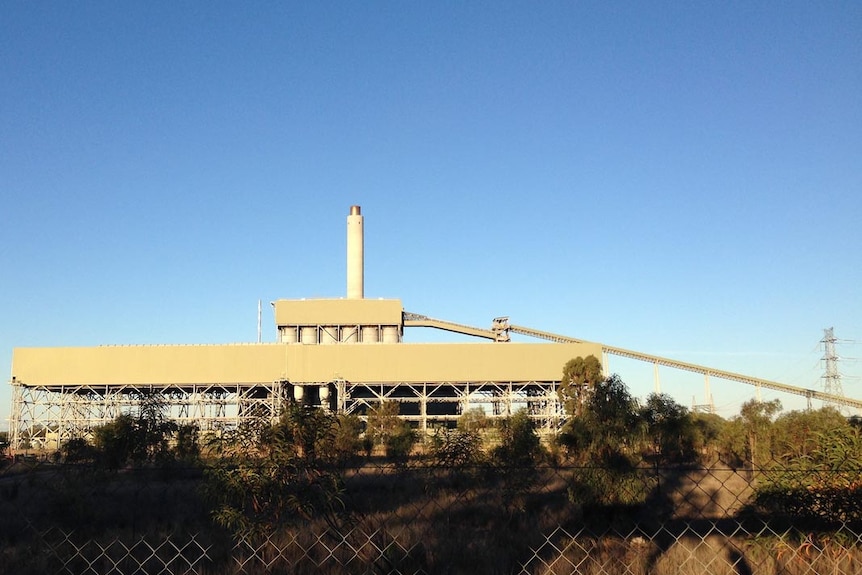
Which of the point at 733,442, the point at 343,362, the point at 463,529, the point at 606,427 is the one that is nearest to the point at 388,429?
the point at 343,362

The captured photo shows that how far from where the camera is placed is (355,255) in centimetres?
6284

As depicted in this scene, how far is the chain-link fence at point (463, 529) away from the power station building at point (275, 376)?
3413 cm

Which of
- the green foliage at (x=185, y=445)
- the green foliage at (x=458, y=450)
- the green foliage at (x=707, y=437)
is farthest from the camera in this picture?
the green foliage at (x=707, y=437)

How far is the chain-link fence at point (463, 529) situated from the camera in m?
7.64

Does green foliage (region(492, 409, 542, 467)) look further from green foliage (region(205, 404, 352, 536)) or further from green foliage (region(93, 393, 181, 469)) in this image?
green foliage (region(205, 404, 352, 536))

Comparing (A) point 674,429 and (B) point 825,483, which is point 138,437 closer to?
(B) point 825,483

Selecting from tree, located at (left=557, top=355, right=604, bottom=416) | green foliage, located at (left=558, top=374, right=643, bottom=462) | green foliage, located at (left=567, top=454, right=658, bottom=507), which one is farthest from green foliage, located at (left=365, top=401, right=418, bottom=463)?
green foliage, located at (left=567, top=454, right=658, bottom=507)

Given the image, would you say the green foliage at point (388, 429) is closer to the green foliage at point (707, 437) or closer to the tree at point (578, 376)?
the tree at point (578, 376)

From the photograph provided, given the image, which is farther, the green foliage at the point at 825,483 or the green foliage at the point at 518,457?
the green foliage at the point at 518,457

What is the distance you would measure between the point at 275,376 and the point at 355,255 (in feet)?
48.7

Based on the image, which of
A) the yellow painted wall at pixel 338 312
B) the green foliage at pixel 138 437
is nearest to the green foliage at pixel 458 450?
the green foliage at pixel 138 437

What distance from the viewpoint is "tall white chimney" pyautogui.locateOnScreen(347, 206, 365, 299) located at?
62188mm

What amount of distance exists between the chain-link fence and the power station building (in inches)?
1344

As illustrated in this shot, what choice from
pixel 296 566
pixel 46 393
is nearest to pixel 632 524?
pixel 296 566
